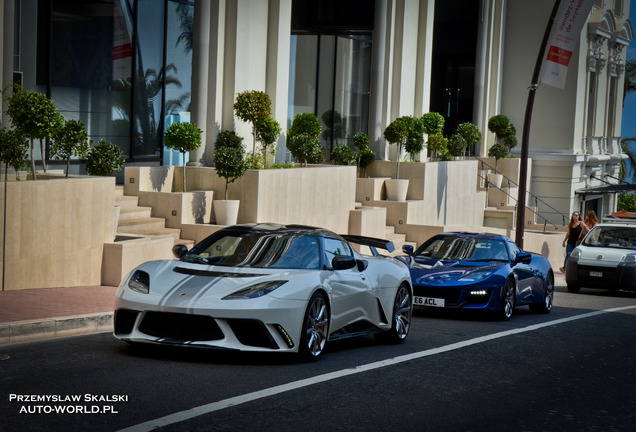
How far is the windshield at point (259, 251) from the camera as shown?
35.6 ft

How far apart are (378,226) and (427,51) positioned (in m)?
10.5

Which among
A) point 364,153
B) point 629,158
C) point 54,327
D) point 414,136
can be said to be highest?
point 414,136

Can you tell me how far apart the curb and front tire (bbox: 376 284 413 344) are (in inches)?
134

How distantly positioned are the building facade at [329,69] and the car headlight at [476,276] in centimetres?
875

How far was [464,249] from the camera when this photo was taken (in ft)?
56.4

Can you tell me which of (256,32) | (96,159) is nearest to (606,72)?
(256,32)

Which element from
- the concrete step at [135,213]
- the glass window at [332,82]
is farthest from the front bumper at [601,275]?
the glass window at [332,82]

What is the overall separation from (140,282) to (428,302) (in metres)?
6.52

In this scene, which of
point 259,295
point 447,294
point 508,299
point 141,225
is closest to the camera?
point 259,295

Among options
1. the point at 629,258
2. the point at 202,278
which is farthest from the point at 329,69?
the point at 202,278

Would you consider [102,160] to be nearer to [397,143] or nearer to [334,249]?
[334,249]

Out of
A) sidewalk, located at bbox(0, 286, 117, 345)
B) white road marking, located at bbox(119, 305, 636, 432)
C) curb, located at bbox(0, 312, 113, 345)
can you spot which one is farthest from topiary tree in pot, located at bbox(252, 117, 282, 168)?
curb, located at bbox(0, 312, 113, 345)

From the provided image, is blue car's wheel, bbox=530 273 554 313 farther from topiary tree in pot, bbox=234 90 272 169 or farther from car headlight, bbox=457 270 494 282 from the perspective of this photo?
topiary tree in pot, bbox=234 90 272 169

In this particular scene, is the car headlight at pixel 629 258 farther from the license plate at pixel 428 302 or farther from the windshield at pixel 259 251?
the windshield at pixel 259 251
